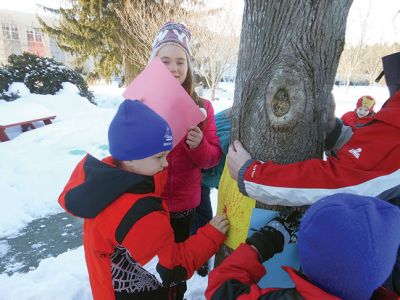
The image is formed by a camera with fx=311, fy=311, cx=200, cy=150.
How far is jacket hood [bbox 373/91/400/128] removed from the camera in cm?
118

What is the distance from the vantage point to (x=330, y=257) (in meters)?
0.95

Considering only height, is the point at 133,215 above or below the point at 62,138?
above

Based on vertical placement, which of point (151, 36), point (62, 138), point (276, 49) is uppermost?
point (276, 49)

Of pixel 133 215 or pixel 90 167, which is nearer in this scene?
pixel 133 215

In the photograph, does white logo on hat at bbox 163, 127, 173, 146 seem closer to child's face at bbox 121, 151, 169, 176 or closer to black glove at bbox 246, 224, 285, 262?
child's face at bbox 121, 151, 169, 176

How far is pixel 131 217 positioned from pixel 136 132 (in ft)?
1.21

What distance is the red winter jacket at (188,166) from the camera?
1999 mm

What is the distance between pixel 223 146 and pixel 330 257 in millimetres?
1250

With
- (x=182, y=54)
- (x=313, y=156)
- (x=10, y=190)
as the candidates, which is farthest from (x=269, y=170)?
(x=10, y=190)

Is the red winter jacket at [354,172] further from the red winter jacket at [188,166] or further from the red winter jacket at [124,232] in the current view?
the red winter jacket at [188,166]

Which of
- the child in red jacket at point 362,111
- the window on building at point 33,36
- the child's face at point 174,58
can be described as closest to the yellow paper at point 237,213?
the child's face at point 174,58

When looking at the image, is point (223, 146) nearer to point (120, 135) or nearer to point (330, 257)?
point (120, 135)

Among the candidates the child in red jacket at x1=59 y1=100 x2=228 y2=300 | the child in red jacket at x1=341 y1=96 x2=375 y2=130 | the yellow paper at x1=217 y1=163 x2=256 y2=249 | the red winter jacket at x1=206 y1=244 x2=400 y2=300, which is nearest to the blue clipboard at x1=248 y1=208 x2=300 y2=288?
the yellow paper at x1=217 y1=163 x2=256 y2=249

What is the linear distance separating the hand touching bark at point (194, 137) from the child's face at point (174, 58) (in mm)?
451
